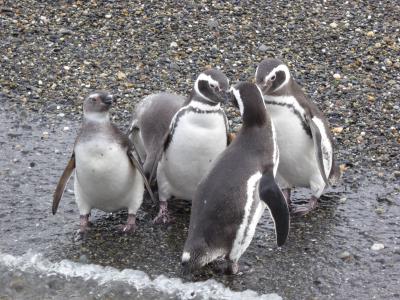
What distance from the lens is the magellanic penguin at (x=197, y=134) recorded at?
5109 mm

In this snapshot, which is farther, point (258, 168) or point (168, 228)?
point (168, 228)

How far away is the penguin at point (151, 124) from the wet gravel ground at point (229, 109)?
407 millimetres

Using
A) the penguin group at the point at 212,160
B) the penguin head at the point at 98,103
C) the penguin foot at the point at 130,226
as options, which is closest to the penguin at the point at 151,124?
the penguin group at the point at 212,160

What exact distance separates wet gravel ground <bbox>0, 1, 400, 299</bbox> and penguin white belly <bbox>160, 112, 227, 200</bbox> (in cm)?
37

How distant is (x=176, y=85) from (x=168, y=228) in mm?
2297

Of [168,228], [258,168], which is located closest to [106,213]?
[168,228]

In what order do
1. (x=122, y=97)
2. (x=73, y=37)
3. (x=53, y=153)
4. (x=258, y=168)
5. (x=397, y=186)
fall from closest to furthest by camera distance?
(x=258, y=168)
(x=397, y=186)
(x=53, y=153)
(x=122, y=97)
(x=73, y=37)

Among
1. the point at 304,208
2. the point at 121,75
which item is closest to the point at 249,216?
the point at 304,208

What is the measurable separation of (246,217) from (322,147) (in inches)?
49.0

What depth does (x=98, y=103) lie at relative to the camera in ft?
16.5

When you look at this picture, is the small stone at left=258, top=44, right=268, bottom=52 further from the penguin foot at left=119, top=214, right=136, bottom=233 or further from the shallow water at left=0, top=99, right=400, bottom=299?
the penguin foot at left=119, top=214, right=136, bottom=233

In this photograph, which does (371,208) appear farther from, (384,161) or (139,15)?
(139,15)

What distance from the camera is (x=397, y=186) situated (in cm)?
572

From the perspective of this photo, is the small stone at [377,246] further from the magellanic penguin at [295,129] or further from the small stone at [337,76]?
the small stone at [337,76]
